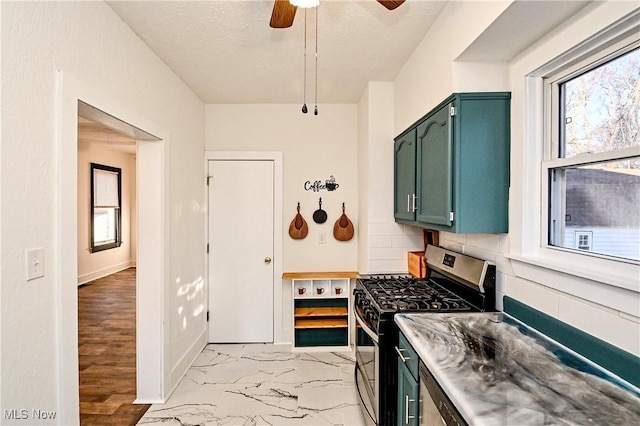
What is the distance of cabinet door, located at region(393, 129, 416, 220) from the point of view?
94.7 inches

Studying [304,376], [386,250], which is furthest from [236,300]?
[386,250]

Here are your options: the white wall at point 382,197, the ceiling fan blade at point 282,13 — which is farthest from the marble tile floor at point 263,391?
the ceiling fan blade at point 282,13

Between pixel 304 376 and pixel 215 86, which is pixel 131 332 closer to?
pixel 304 376

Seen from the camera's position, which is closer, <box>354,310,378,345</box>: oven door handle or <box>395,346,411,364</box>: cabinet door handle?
<box>395,346,411,364</box>: cabinet door handle

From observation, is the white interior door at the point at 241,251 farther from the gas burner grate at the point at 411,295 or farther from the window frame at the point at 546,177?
the window frame at the point at 546,177

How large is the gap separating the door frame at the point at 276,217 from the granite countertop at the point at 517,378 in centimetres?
214

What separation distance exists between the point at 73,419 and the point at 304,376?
1.73 meters

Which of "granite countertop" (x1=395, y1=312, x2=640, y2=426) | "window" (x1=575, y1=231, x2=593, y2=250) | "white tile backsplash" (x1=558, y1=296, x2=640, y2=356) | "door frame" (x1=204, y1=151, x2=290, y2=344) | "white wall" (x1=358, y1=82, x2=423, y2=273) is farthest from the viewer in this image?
"door frame" (x1=204, y1=151, x2=290, y2=344)

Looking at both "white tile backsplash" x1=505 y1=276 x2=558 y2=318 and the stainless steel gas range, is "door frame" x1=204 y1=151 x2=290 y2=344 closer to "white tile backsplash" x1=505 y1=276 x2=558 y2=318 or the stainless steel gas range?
the stainless steel gas range

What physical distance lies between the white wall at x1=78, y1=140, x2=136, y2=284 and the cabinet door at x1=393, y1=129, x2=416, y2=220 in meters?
5.37

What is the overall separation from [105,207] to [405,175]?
6.09 metres

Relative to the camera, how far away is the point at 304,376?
2936 millimetres

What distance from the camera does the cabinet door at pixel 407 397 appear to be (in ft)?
4.92

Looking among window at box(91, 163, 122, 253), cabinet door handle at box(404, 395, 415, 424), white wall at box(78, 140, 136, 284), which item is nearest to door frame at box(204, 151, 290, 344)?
cabinet door handle at box(404, 395, 415, 424)
